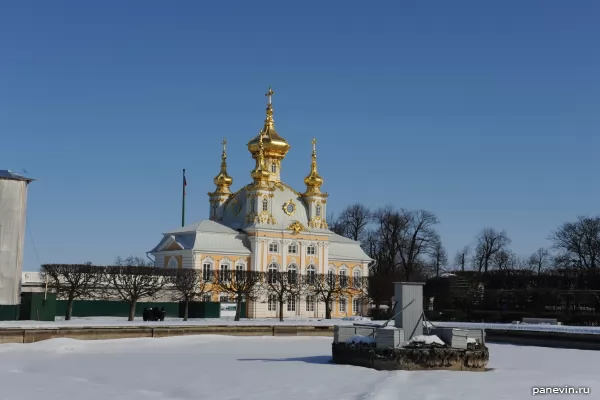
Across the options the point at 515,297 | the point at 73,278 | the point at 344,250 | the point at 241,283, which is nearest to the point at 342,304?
the point at 344,250

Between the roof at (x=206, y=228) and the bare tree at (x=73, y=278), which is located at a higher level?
the roof at (x=206, y=228)

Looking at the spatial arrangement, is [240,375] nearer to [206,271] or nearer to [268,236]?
[206,271]

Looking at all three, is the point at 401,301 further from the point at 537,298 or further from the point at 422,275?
the point at 422,275

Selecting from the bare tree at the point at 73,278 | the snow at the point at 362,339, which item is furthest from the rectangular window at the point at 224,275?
the snow at the point at 362,339

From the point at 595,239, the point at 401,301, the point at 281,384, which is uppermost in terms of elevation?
the point at 595,239

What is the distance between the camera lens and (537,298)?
49.1 meters

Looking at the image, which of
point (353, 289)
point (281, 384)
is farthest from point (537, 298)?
point (281, 384)

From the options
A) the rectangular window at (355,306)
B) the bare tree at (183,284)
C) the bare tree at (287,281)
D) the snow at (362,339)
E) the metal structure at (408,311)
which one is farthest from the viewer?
the rectangular window at (355,306)

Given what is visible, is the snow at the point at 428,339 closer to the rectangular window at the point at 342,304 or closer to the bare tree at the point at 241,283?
the bare tree at the point at 241,283

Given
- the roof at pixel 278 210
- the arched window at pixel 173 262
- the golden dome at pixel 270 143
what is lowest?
the arched window at pixel 173 262

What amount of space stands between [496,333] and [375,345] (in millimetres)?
13166

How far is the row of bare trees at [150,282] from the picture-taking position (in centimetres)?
4450

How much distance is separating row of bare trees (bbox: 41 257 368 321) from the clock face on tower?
9771mm

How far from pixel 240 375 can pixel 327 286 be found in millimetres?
41823
